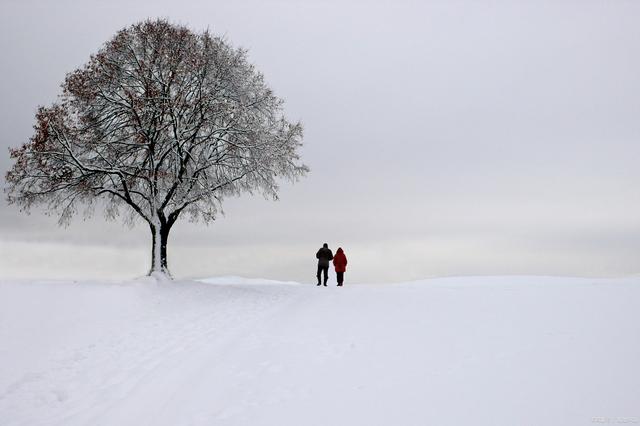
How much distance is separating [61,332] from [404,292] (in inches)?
468

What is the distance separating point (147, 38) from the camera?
19875 millimetres

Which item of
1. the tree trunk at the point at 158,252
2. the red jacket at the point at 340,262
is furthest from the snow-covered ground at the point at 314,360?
the red jacket at the point at 340,262

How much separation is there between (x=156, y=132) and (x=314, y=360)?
46.1 feet

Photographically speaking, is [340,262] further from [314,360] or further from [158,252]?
[314,360]

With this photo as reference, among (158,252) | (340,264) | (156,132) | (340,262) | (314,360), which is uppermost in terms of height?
(156,132)

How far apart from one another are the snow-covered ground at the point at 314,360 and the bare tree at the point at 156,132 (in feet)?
20.8

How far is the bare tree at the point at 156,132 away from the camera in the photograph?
62.1 feet

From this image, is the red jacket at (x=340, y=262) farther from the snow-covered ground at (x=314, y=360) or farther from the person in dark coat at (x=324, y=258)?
the snow-covered ground at (x=314, y=360)

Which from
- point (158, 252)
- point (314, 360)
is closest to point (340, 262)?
point (158, 252)

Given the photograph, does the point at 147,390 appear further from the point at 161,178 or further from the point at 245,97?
the point at 245,97

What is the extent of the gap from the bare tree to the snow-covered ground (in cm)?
634

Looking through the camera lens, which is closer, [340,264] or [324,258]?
[340,264]

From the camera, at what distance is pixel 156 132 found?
19625 millimetres

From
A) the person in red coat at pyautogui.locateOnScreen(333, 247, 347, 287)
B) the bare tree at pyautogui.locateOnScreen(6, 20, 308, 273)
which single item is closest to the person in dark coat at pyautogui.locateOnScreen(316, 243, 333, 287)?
the person in red coat at pyautogui.locateOnScreen(333, 247, 347, 287)
